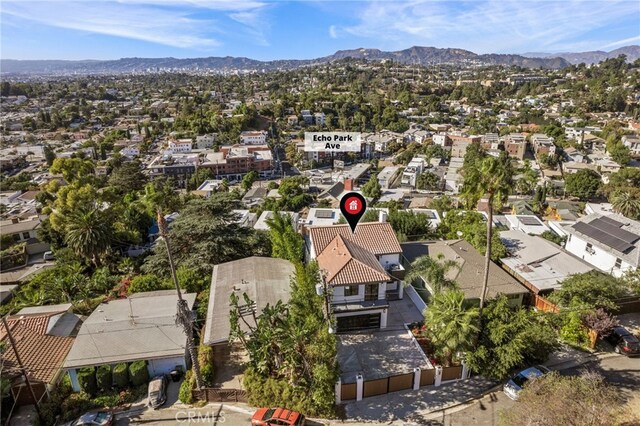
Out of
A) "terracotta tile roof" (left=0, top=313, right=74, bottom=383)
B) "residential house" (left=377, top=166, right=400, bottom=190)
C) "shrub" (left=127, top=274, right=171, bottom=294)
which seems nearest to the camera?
"terracotta tile roof" (left=0, top=313, right=74, bottom=383)

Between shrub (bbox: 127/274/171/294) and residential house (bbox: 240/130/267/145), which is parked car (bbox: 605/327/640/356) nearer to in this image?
shrub (bbox: 127/274/171/294)

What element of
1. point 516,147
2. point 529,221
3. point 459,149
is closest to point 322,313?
point 529,221

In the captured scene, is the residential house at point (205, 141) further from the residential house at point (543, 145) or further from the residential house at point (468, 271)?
the residential house at point (468, 271)

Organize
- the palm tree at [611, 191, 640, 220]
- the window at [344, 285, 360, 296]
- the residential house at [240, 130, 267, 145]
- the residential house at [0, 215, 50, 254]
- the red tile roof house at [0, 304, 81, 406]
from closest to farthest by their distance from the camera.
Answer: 1. the red tile roof house at [0, 304, 81, 406]
2. the window at [344, 285, 360, 296]
3. the residential house at [0, 215, 50, 254]
4. the palm tree at [611, 191, 640, 220]
5. the residential house at [240, 130, 267, 145]

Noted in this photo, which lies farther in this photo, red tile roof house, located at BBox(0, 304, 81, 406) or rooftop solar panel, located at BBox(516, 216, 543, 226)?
rooftop solar panel, located at BBox(516, 216, 543, 226)

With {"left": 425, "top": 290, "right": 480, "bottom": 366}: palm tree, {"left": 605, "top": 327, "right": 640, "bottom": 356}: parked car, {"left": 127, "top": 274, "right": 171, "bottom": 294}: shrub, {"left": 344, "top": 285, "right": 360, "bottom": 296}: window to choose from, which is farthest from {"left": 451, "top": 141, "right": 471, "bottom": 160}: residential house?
{"left": 425, "top": 290, "right": 480, "bottom": 366}: palm tree

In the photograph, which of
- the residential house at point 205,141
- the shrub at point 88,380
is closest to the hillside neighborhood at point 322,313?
the shrub at point 88,380

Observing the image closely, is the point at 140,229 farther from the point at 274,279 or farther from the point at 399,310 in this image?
the point at 399,310

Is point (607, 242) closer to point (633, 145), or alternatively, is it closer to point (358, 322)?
point (358, 322)
